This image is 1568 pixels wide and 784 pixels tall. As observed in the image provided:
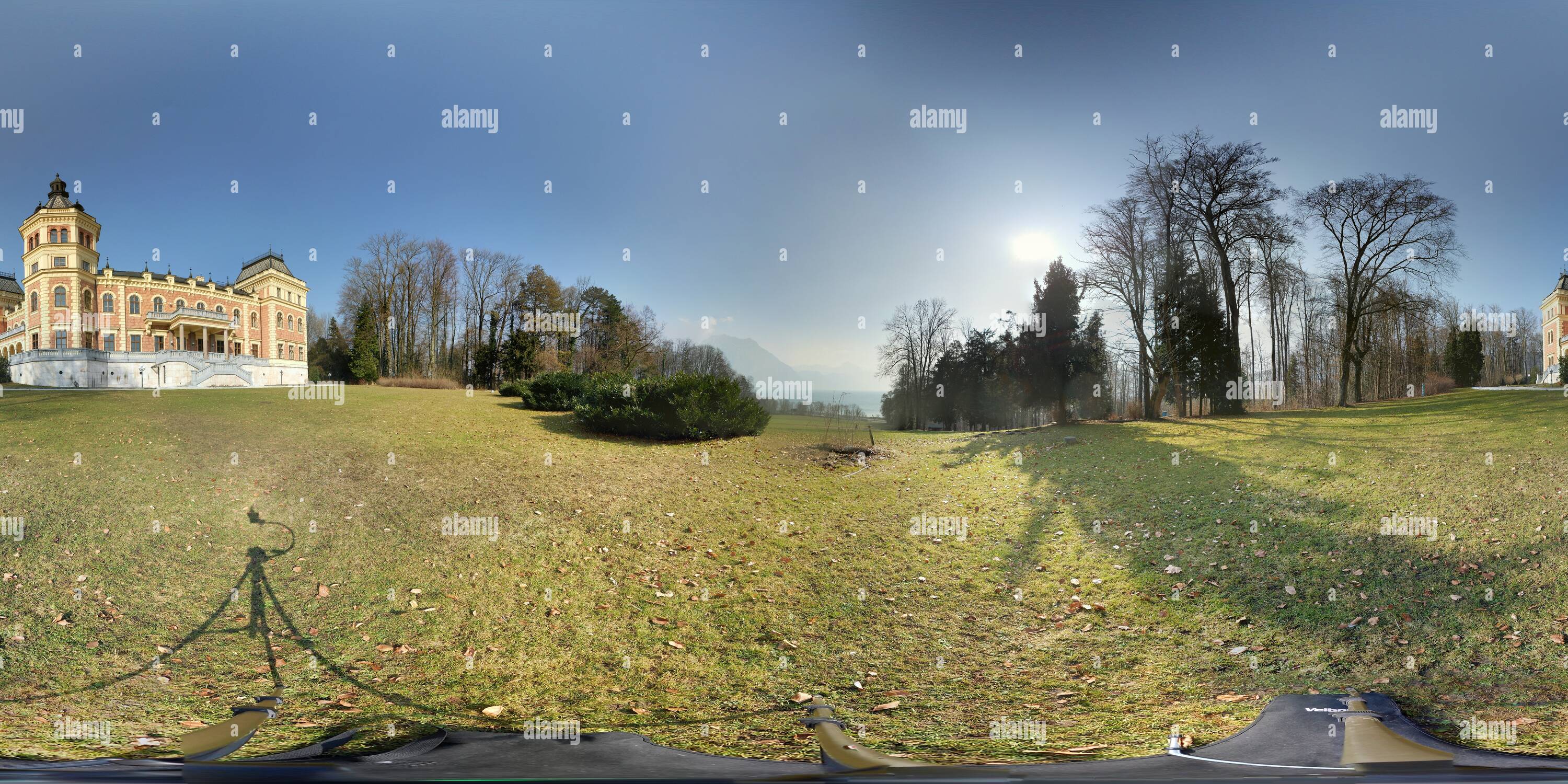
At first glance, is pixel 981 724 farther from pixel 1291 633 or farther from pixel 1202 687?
pixel 1291 633

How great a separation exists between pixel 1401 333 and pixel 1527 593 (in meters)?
5.53

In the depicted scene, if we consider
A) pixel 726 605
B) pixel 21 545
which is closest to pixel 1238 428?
pixel 726 605

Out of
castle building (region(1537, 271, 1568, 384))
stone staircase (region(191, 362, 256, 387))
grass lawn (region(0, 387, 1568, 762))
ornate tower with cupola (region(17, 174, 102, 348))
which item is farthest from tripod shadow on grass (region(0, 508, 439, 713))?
castle building (region(1537, 271, 1568, 384))

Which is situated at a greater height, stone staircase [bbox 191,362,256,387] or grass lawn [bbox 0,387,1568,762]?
stone staircase [bbox 191,362,256,387]

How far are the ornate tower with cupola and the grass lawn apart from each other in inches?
36.8

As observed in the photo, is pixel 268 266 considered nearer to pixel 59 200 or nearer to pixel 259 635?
pixel 59 200

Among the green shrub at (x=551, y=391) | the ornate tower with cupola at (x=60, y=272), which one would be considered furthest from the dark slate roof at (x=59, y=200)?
the green shrub at (x=551, y=391)

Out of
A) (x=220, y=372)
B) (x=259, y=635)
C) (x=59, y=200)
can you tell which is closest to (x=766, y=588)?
(x=259, y=635)

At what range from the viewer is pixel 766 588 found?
13.4ft

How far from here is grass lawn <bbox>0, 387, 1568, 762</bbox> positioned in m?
2.67

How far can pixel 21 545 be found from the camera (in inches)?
152

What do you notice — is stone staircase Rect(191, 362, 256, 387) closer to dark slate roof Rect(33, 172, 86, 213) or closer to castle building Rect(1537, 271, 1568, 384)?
dark slate roof Rect(33, 172, 86, 213)

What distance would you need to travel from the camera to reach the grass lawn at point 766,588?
2.67 m

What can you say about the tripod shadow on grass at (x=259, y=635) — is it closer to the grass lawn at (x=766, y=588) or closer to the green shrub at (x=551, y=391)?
the grass lawn at (x=766, y=588)
